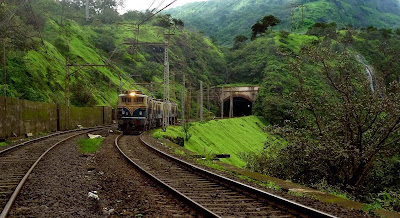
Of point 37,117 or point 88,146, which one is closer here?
point 88,146

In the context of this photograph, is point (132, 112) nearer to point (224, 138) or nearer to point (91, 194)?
point (224, 138)

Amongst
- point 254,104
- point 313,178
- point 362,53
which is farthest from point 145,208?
point 362,53

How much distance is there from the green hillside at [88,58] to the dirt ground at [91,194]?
13.0 m

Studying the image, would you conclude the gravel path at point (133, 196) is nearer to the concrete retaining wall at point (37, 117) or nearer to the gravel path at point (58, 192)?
the gravel path at point (58, 192)

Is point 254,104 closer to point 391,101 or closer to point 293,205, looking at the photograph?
point 391,101

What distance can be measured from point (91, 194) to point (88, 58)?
55.0 metres

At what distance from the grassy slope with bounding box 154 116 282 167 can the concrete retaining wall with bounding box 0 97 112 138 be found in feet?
29.0

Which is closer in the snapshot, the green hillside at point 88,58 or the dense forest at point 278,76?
the dense forest at point 278,76

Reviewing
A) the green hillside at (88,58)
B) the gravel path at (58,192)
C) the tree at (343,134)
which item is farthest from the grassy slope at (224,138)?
the gravel path at (58,192)

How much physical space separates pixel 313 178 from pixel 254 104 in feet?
176

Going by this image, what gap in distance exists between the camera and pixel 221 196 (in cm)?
780

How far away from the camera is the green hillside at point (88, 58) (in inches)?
1399

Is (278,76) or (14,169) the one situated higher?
(278,76)

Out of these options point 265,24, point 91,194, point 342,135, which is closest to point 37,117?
point 91,194
